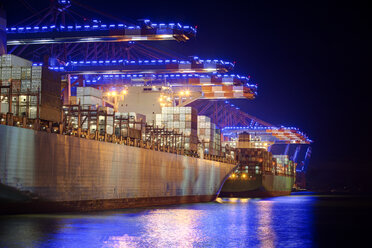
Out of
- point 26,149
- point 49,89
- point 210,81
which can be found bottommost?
point 26,149

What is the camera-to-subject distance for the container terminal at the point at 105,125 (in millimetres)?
28500

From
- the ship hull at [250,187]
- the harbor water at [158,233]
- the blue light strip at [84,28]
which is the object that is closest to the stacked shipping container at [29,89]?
the harbor water at [158,233]

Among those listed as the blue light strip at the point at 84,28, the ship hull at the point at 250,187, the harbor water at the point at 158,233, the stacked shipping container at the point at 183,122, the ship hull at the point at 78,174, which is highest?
the blue light strip at the point at 84,28

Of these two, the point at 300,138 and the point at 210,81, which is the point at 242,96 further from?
the point at 300,138

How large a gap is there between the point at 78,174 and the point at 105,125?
220 inches

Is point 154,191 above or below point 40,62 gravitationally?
below

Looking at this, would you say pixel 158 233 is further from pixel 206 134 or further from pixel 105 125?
pixel 206 134

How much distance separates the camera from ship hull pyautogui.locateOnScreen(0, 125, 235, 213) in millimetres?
26641

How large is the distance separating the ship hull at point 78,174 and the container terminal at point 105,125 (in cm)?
7

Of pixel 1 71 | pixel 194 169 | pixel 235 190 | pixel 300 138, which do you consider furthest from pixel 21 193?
pixel 300 138

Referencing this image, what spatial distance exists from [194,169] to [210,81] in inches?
545

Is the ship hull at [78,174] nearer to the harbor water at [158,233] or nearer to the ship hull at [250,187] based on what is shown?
the harbor water at [158,233]

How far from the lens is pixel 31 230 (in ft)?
69.3

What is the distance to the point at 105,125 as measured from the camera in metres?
36.4
